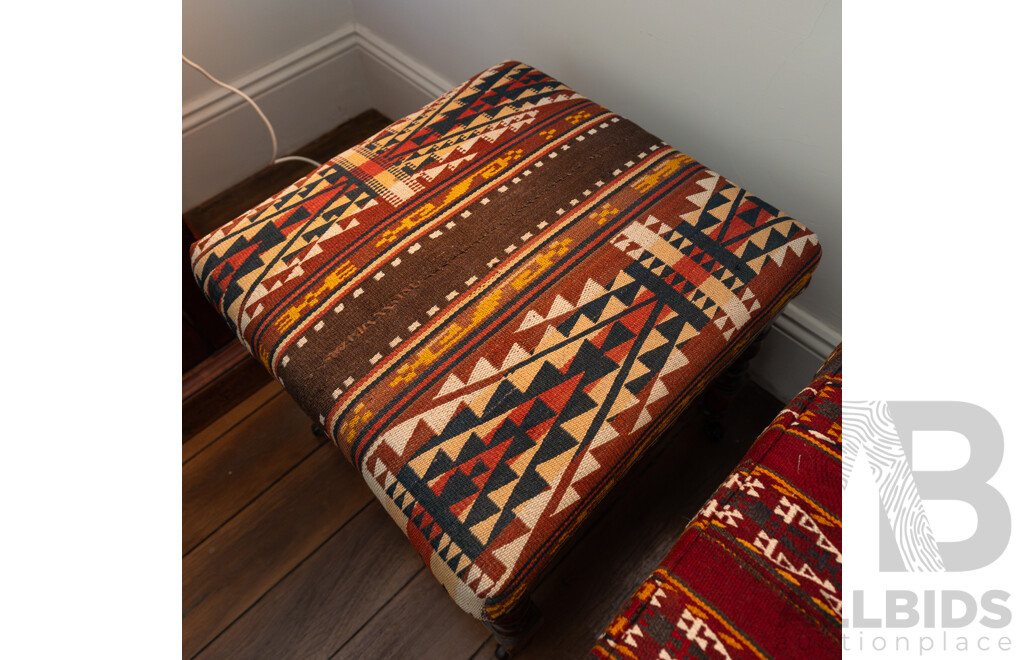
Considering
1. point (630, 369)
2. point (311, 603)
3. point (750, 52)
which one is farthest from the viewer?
point (311, 603)

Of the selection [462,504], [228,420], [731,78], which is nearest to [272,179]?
[228,420]

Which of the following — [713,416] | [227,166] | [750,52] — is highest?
[750,52]

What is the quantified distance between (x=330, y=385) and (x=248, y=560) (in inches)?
19.8

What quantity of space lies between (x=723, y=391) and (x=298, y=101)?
1.09 m

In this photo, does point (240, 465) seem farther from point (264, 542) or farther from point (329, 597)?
point (329, 597)

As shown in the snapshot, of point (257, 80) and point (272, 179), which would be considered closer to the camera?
point (257, 80)

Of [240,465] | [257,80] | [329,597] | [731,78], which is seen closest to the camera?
[731,78]

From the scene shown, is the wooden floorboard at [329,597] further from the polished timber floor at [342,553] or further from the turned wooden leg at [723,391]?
the turned wooden leg at [723,391]

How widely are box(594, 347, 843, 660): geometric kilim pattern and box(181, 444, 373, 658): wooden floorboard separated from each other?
636 millimetres

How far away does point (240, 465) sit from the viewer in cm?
110

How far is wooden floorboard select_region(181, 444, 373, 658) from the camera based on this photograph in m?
0.97

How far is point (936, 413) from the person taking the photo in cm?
53

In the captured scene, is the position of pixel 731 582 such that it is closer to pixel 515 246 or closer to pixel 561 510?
pixel 561 510

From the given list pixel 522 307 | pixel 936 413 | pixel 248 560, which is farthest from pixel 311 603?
pixel 936 413
